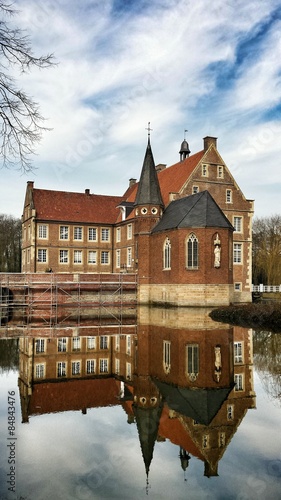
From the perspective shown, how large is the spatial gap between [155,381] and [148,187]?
25.7 metres

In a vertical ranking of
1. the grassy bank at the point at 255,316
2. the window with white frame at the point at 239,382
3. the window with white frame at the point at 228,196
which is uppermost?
the window with white frame at the point at 228,196

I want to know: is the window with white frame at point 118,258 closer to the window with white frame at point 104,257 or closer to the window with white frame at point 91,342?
the window with white frame at point 104,257

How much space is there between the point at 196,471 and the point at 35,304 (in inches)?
1071

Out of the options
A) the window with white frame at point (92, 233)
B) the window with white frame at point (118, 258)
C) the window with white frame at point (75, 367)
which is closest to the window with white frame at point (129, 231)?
the window with white frame at point (118, 258)

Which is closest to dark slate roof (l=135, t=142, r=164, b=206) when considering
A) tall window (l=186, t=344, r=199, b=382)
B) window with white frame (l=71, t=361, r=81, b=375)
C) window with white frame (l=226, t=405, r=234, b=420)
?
tall window (l=186, t=344, r=199, b=382)

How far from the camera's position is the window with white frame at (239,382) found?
8.99m

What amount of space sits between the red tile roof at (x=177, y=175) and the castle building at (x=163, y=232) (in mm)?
110

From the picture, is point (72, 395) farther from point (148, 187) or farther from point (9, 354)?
point (148, 187)

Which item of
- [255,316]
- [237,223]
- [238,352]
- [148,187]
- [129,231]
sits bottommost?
[238,352]

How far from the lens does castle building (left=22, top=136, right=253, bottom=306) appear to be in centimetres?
2925

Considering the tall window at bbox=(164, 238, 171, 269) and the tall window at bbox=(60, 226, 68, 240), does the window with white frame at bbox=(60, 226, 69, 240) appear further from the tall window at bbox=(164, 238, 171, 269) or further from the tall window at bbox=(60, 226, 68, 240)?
the tall window at bbox=(164, 238, 171, 269)

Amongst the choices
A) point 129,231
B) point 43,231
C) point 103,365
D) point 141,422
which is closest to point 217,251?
point 129,231

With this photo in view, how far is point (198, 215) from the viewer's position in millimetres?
29828

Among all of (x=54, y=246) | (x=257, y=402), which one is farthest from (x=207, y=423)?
(x=54, y=246)
